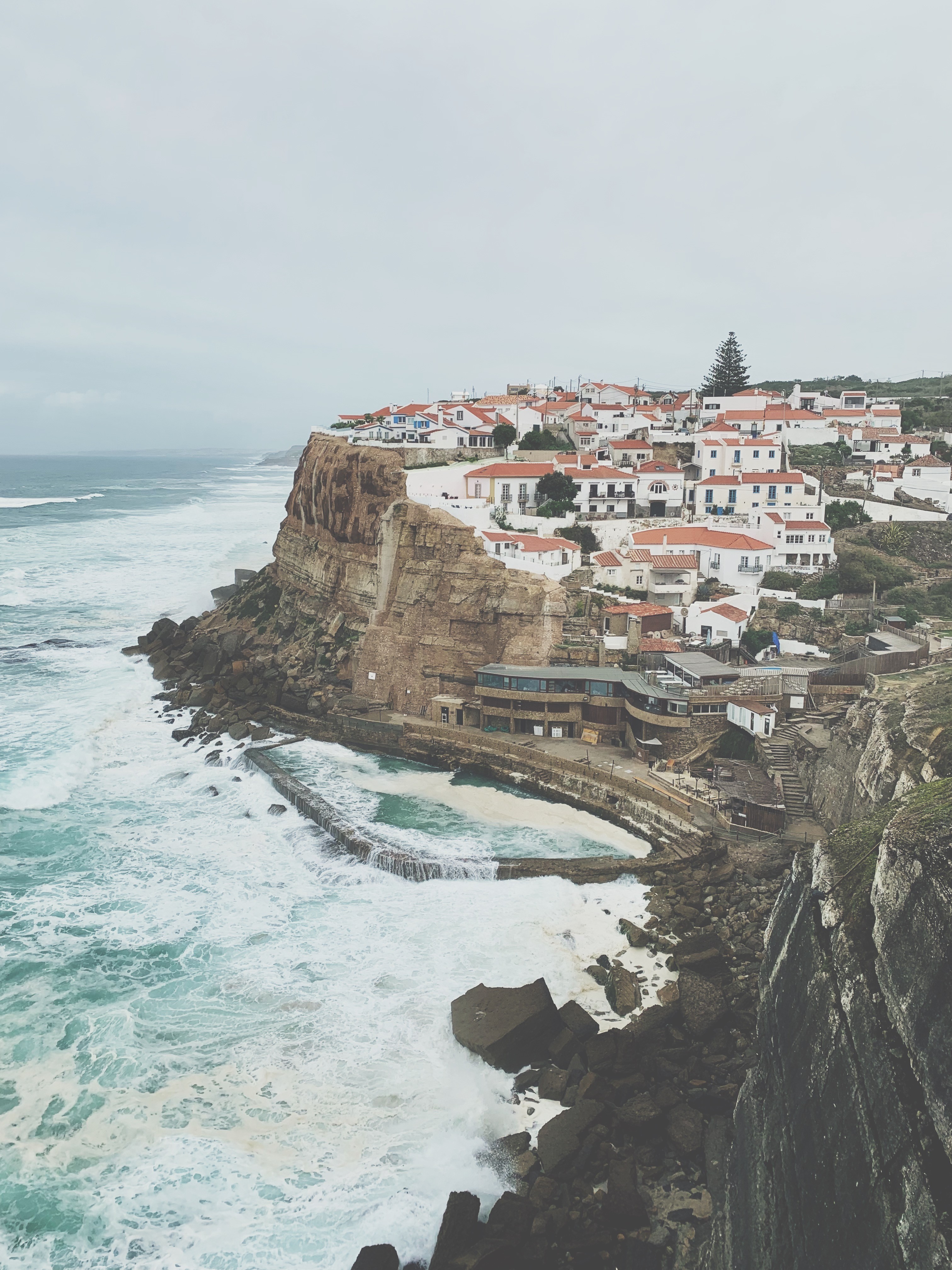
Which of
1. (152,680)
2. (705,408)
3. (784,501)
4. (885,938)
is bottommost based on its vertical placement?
(152,680)

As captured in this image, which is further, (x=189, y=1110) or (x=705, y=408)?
(x=705, y=408)

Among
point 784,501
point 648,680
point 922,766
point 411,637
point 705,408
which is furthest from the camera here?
point 705,408

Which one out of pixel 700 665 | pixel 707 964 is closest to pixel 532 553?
pixel 700 665

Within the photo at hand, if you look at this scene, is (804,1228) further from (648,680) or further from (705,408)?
(705,408)

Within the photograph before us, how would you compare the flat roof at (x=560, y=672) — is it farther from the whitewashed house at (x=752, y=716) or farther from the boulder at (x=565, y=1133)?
the boulder at (x=565, y=1133)

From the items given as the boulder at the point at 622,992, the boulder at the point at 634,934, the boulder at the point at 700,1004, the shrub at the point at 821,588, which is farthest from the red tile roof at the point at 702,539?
the boulder at the point at 700,1004

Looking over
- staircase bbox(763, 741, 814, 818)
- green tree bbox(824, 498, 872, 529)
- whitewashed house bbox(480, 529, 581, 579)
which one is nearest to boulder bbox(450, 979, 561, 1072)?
staircase bbox(763, 741, 814, 818)

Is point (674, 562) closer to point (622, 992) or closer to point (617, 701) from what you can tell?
point (617, 701)

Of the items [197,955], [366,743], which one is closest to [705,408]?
A: [366,743]

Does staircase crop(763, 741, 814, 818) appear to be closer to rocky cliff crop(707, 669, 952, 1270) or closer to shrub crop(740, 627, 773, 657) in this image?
shrub crop(740, 627, 773, 657)
